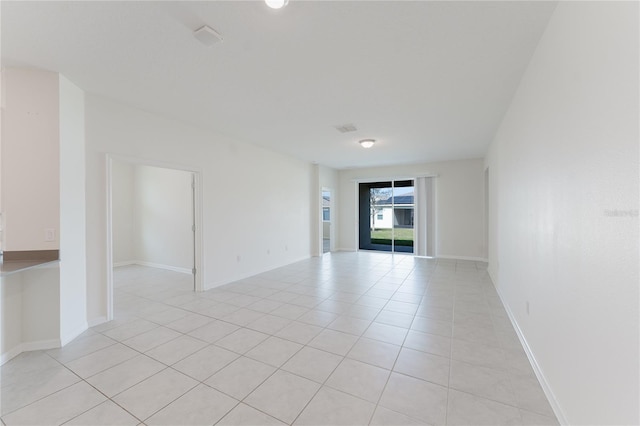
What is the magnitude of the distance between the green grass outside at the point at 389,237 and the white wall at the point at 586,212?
7.20m

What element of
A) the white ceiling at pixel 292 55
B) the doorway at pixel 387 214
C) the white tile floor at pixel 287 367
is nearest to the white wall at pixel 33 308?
the white tile floor at pixel 287 367

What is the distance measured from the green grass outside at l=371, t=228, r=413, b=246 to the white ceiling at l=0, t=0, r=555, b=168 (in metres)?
6.00

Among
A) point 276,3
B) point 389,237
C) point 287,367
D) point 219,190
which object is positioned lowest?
point 287,367

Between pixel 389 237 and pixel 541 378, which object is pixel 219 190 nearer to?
pixel 541 378

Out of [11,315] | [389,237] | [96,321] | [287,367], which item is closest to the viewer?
[287,367]

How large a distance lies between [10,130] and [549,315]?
4.93m

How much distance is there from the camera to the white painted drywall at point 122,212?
244 inches

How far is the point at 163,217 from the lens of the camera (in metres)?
5.95

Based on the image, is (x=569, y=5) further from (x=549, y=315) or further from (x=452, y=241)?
(x=452, y=241)

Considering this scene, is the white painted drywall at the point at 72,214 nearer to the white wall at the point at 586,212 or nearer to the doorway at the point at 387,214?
the white wall at the point at 586,212

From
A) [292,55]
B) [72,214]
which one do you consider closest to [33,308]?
[72,214]

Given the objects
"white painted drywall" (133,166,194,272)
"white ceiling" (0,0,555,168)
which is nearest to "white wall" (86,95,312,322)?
"white ceiling" (0,0,555,168)

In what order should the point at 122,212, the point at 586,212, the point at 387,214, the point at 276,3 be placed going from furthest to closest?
the point at 387,214
the point at 122,212
the point at 276,3
the point at 586,212

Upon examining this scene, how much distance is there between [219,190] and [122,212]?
3447 millimetres
